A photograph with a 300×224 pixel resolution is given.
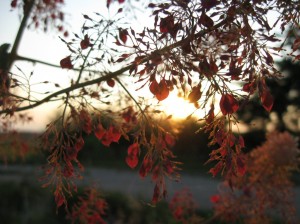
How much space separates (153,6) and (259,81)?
21.2 inches

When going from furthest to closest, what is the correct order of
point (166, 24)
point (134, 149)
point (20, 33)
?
1. point (20, 33)
2. point (134, 149)
3. point (166, 24)

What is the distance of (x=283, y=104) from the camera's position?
19.5 meters

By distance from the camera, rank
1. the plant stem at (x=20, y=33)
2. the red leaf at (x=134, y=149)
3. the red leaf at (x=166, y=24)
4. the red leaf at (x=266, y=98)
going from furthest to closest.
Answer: the plant stem at (x=20, y=33)
the red leaf at (x=134, y=149)
the red leaf at (x=166, y=24)
the red leaf at (x=266, y=98)

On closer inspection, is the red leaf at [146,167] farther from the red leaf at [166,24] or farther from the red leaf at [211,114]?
the red leaf at [166,24]

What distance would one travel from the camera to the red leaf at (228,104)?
5.06 ft

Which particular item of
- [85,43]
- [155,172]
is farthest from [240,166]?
[85,43]

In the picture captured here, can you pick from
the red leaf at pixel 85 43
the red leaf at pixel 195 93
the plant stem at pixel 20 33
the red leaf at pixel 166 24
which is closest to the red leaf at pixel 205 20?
the red leaf at pixel 166 24

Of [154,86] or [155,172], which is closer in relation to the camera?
[154,86]

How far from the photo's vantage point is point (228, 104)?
5.08ft

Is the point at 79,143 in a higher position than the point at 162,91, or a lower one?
lower

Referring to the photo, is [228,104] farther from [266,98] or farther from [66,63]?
[66,63]

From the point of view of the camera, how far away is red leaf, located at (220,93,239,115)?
154 cm

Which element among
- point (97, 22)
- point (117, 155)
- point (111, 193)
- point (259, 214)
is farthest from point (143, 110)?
point (117, 155)

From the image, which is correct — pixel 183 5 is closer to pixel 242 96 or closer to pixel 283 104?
pixel 242 96
